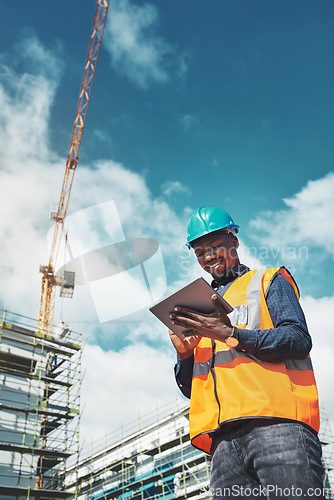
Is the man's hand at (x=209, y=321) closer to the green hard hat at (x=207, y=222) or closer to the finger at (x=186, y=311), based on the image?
the finger at (x=186, y=311)

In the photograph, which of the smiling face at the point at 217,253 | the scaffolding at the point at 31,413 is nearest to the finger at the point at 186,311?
the smiling face at the point at 217,253

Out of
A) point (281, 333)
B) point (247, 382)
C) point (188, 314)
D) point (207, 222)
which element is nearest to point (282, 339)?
point (281, 333)

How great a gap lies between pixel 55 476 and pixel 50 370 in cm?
599

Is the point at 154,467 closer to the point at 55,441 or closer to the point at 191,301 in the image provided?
the point at 55,441

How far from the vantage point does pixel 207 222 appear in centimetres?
220

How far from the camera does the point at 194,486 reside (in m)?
20.6

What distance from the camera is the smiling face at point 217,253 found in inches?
83.9

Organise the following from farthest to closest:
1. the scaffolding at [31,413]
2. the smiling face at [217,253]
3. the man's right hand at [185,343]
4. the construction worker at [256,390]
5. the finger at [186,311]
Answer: the scaffolding at [31,413] < the smiling face at [217,253] < the man's right hand at [185,343] < the finger at [186,311] < the construction worker at [256,390]

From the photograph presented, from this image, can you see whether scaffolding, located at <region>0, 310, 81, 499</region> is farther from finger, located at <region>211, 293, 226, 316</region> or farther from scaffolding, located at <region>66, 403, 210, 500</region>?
finger, located at <region>211, 293, 226, 316</region>

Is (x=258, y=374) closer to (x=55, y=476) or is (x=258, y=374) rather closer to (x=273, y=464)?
(x=273, y=464)

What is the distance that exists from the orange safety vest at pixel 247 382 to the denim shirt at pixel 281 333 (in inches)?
1.3

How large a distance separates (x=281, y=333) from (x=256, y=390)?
0.75ft

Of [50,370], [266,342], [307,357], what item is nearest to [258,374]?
[266,342]

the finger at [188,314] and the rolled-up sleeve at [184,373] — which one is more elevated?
the finger at [188,314]
